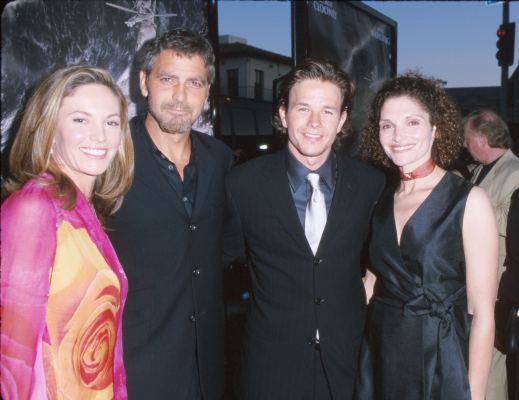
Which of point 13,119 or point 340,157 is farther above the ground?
point 13,119

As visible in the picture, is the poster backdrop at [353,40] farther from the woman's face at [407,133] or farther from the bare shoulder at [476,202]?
the bare shoulder at [476,202]

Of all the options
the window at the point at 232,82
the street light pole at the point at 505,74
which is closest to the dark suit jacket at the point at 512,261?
the street light pole at the point at 505,74

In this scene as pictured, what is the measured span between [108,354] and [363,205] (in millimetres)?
1357

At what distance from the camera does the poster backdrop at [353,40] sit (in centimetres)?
383

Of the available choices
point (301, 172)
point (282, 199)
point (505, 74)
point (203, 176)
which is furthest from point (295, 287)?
point (505, 74)

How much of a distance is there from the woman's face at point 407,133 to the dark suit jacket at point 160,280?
3.15 feet

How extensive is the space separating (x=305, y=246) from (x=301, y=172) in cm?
42

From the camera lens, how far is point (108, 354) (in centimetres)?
163

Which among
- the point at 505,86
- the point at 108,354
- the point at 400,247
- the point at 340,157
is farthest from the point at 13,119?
the point at 505,86

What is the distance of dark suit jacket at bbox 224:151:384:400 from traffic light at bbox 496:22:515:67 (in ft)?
30.2

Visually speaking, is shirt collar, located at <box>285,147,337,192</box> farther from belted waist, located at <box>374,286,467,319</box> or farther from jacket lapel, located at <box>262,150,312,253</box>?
belted waist, located at <box>374,286,467,319</box>

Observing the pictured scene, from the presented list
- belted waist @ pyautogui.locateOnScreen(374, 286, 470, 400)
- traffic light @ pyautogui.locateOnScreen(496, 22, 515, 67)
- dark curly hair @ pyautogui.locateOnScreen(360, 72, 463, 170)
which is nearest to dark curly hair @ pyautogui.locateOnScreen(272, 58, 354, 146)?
dark curly hair @ pyautogui.locateOnScreen(360, 72, 463, 170)

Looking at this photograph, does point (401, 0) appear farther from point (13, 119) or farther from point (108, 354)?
point (108, 354)

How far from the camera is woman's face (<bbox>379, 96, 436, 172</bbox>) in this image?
2100 mm
